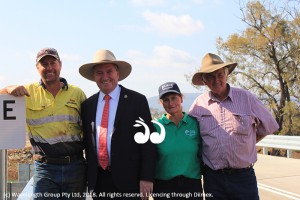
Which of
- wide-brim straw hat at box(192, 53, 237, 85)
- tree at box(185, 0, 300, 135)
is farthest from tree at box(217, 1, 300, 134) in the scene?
wide-brim straw hat at box(192, 53, 237, 85)

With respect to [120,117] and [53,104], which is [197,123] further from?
[53,104]

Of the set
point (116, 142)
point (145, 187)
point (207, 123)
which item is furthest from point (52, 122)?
point (207, 123)

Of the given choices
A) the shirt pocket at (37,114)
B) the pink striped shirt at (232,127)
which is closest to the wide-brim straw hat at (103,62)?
the shirt pocket at (37,114)

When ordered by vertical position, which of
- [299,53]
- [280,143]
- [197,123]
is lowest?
[280,143]

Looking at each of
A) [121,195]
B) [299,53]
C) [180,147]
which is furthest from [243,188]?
[299,53]

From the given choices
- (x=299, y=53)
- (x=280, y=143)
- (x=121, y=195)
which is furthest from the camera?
(x=299, y=53)

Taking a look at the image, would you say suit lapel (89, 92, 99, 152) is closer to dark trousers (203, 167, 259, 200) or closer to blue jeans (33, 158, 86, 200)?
blue jeans (33, 158, 86, 200)

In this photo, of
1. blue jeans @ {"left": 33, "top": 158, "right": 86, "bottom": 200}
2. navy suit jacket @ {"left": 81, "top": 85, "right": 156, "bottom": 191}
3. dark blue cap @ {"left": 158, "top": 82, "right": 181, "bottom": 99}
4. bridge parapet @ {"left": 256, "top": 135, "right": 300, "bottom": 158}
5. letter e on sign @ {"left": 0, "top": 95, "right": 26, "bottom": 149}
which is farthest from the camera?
bridge parapet @ {"left": 256, "top": 135, "right": 300, "bottom": 158}

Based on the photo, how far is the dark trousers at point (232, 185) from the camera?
4.12m

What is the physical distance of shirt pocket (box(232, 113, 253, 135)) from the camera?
410cm

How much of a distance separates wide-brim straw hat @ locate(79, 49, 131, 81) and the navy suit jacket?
348mm

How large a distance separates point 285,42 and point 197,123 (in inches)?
825

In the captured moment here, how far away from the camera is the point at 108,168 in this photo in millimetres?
4094

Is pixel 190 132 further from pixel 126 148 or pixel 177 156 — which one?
pixel 126 148
